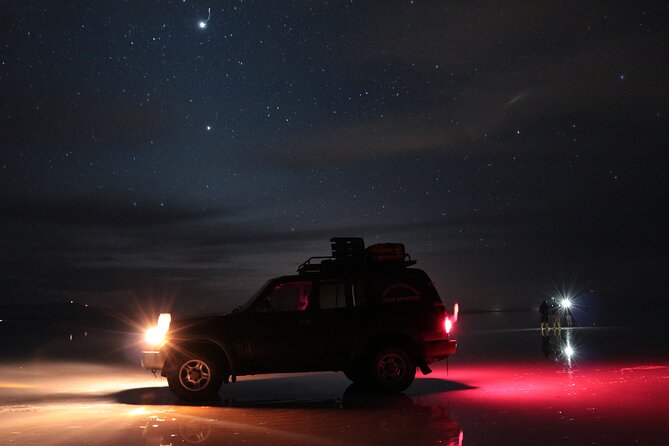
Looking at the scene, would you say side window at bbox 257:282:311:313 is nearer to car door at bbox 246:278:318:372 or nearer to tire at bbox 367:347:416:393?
car door at bbox 246:278:318:372

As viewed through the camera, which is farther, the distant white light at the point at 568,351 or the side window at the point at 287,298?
the distant white light at the point at 568,351

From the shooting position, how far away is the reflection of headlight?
11.8 metres

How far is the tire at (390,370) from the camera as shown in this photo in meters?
11.9

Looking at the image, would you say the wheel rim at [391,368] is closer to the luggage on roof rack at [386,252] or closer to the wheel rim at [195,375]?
the luggage on roof rack at [386,252]

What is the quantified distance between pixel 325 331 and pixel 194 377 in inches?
80.2

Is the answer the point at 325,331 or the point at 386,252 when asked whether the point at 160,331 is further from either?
the point at 386,252

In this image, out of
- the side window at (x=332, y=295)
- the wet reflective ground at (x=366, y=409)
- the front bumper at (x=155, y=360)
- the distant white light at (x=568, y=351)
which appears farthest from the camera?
the distant white light at (x=568, y=351)

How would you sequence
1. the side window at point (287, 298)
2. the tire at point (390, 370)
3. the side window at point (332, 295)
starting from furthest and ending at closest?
the side window at point (332, 295)
the side window at point (287, 298)
the tire at point (390, 370)

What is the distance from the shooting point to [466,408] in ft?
33.0

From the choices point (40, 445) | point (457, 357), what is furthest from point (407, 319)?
point (457, 357)

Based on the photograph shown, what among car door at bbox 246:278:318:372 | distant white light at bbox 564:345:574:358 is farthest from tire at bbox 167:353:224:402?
distant white light at bbox 564:345:574:358

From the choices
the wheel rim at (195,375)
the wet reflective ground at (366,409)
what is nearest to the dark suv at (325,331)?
the wheel rim at (195,375)

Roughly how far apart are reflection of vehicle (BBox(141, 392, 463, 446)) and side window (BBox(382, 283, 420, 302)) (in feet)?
6.12

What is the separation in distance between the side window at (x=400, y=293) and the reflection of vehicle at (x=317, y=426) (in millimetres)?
1864
